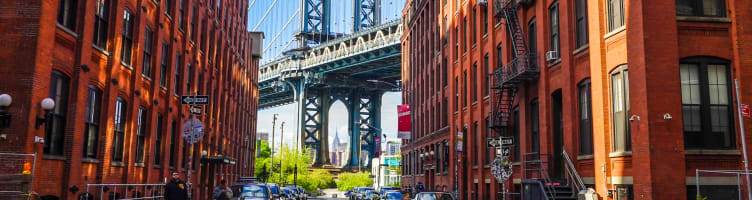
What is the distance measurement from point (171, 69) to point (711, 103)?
21743 mm

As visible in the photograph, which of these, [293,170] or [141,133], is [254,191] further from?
[293,170]

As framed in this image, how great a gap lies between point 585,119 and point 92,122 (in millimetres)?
16013

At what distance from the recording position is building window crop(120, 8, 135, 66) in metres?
23.2

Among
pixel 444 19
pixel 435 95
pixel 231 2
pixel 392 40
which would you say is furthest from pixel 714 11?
pixel 392 40

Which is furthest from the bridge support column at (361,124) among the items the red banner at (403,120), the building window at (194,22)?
the building window at (194,22)

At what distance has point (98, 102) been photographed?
68.9 feet

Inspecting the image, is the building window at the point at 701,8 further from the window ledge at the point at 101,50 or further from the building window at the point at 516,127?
the window ledge at the point at 101,50

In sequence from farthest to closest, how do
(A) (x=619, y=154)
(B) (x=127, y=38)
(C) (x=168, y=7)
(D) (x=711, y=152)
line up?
(C) (x=168, y=7) < (B) (x=127, y=38) < (A) (x=619, y=154) < (D) (x=711, y=152)

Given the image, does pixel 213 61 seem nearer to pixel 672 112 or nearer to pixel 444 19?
pixel 444 19

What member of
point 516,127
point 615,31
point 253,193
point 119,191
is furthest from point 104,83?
point 516,127

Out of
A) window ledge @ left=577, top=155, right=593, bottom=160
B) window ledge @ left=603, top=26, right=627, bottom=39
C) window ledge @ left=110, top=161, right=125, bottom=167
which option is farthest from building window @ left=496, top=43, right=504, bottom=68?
window ledge @ left=110, top=161, right=125, bottom=167

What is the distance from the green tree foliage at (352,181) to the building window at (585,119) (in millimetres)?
83645

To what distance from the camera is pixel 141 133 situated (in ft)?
86.4

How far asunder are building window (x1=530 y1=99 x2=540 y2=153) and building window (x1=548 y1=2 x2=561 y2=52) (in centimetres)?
305
